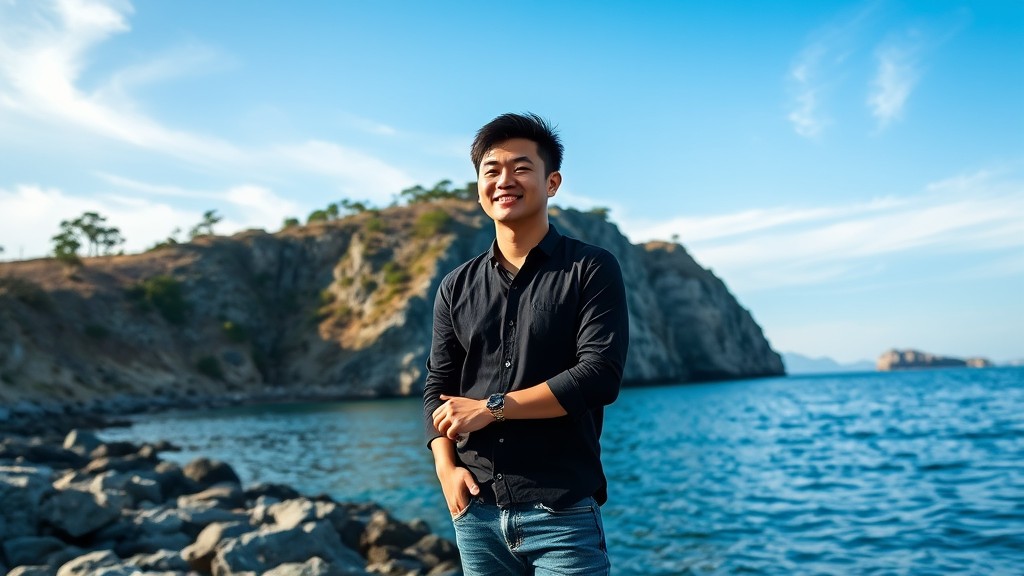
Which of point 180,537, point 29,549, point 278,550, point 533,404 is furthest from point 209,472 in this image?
point 533,404

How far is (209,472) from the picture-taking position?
1791 centimetres

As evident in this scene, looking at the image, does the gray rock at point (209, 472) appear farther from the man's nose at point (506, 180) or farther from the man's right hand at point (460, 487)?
the man's nose at point (506, 180)

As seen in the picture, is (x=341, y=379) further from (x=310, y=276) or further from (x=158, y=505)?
(x=158, y=505)

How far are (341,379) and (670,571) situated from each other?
73365 millimetres

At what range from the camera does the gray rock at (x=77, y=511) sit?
362 inches

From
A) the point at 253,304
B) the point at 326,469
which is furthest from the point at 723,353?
the point at 326,469

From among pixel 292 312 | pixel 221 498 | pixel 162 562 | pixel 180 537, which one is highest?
pixel 292 312

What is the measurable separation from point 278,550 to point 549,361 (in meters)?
6.96

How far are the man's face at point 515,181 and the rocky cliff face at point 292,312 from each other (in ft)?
197

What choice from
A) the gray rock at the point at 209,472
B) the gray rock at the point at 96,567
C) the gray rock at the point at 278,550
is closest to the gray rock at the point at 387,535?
the gray rock at the point at 278,550

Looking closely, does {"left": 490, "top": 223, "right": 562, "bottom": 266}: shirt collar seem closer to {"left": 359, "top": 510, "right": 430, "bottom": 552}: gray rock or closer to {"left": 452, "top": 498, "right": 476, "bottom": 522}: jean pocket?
{"left": 452, "top": 498, "right": 476, "bottom": 522}: jean pocket

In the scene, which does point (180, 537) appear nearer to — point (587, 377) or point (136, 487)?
point (136, 487)

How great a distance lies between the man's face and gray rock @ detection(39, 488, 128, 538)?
8.88 metres

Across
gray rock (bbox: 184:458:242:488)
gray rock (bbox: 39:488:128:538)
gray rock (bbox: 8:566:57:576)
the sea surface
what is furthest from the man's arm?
gray rock (bbox: 184:458:242:488)
